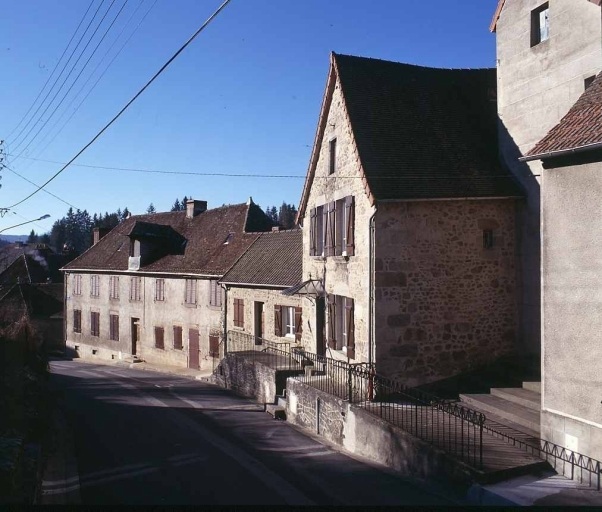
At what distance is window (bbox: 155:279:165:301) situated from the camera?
102 ft

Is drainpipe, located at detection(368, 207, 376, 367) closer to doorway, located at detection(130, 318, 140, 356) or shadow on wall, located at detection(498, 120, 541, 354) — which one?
shadow on wall, located at detection(498, 120, 541, 354)

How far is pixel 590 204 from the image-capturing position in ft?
28.2

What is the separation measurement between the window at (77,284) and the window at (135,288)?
6.71 metres

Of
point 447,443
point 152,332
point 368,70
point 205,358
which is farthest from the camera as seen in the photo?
point 152,332

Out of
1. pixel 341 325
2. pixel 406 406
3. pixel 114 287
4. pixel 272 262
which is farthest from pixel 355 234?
pixel 114 287

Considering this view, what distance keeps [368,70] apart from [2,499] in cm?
1373

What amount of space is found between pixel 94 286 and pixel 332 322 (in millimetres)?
24602

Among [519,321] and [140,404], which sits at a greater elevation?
[519,321]

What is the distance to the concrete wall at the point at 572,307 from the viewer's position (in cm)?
845

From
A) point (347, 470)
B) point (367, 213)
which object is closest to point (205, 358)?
point (367, 213)

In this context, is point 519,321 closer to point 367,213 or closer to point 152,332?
point 367,213

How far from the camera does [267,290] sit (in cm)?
2323

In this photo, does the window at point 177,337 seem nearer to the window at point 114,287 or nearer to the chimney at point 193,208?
the window at point 114,287

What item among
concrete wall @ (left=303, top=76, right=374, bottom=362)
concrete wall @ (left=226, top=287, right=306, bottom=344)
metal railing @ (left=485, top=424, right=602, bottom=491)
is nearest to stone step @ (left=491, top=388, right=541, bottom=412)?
metal railing @ (left=485, top=424, right=602, bottom=491)
